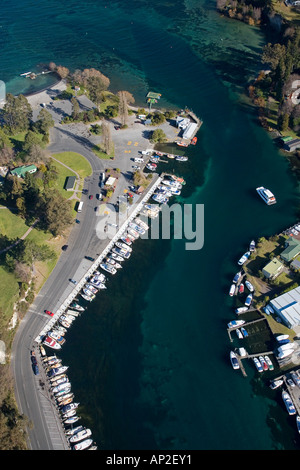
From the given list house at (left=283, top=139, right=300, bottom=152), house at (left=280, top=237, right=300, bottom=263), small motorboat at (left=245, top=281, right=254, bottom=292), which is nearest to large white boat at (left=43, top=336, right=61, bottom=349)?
small motorboat at (left=245, top=281, right=254, bottom=292)

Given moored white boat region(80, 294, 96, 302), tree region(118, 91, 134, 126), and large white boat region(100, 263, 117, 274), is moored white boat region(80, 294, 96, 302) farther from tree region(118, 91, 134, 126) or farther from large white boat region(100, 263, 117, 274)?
tree region(118, 91, 134, 126)

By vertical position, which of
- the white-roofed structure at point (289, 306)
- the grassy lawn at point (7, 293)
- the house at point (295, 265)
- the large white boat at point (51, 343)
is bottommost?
the large white boat at point (51, 343)

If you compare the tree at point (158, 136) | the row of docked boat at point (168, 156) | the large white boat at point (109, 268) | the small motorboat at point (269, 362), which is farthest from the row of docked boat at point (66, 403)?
the tree at point (158, 136)

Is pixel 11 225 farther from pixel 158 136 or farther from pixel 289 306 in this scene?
pixel 289 306

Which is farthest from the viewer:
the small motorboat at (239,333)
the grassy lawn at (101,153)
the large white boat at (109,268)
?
the grassy lawn at (101,153)

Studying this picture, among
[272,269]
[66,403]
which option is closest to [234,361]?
[272,269]

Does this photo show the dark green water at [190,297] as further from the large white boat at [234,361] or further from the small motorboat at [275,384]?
the small motorboat at [275,384]
